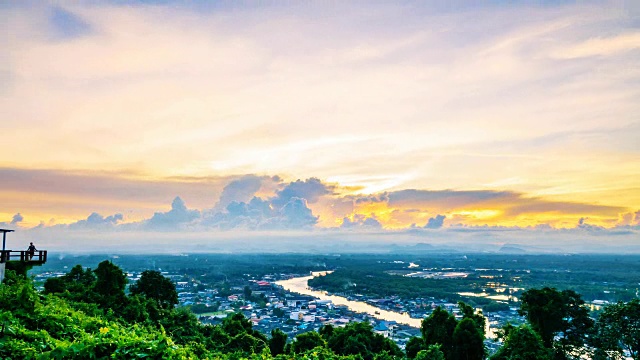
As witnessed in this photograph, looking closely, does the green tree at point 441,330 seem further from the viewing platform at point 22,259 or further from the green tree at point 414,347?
the viewing platform at point 22,259

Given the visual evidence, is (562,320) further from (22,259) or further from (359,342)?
(22,259)

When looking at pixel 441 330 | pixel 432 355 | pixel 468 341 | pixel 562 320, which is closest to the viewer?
pixel 432 355

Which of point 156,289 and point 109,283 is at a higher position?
point 109,283

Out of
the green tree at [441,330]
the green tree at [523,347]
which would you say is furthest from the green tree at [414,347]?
the green tree at [523,347]

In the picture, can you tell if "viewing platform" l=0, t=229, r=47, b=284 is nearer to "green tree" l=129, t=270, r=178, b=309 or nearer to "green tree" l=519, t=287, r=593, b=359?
"green tree" l=129, t=270, r=178, b=309

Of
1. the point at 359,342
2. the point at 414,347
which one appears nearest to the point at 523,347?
the point at 414,347

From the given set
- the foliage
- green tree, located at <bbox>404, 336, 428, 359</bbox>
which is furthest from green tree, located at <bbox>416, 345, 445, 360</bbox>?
green tree, located at <bbox>404, 336, 428, 359</bbox>
